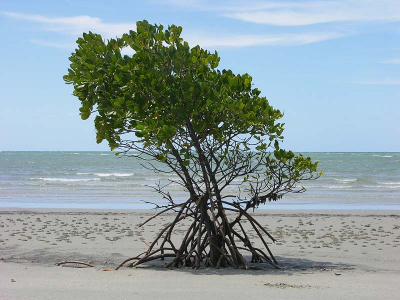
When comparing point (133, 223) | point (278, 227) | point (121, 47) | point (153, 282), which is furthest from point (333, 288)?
point (133, 223)

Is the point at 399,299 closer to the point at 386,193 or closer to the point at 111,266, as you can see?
the point at 111,266

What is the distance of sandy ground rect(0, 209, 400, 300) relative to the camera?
6.55 metres

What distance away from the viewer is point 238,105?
749 cm

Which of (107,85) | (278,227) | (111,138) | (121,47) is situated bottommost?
(278,227)

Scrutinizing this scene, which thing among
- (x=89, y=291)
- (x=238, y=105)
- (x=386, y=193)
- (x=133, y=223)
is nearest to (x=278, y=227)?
(x=133, y=223)

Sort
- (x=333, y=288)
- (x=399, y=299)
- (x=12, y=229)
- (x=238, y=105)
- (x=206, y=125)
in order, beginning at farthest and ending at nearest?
(x=12, y=229)
(x=206, y=125)
(x=238, y=105)
(x=333, y=288)
(x=399, y=299)

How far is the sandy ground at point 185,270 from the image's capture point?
6.55 meters

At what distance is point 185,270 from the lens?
8.27 m

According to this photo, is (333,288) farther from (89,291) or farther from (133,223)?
(133,223)

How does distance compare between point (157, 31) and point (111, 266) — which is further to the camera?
point (111, 266)

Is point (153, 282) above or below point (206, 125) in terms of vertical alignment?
below

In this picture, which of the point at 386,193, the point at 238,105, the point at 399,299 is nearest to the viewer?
the point at 399,299

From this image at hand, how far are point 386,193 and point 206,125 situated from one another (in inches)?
854

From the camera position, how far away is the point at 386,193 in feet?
→ 90.3
